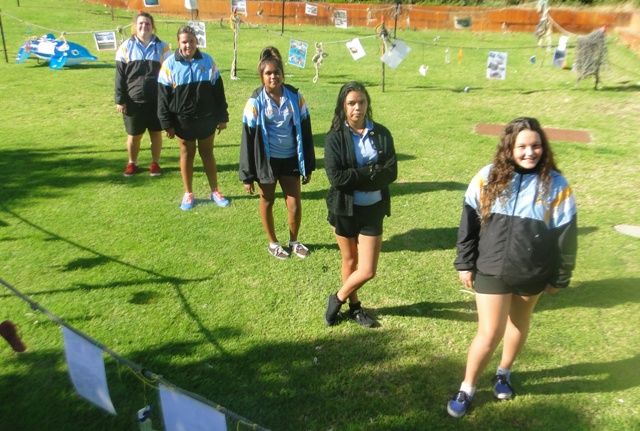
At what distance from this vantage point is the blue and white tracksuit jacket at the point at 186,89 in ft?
18.0

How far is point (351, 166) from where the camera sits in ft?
12.0

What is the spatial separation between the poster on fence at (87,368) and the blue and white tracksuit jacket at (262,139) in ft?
7.20

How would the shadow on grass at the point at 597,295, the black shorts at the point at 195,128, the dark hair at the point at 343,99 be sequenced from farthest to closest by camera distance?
the black shorts at the point at 195,128 → the shadow on grass at the point at 597,295 → the dark hair at the point at 343,99

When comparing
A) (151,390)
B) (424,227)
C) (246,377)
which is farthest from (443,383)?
(424,227)

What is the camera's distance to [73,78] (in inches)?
530

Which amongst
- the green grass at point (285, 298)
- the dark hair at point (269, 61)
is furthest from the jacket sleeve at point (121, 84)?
the dark hair at point (269, 61)

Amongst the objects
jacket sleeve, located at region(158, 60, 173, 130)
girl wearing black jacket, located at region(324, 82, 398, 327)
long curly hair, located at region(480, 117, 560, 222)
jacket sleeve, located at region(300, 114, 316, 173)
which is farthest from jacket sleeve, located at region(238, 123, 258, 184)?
long curly hair, located at region(480, 117, 560, 222)

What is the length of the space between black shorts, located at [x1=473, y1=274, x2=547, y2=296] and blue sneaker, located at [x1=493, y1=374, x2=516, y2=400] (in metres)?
0.68

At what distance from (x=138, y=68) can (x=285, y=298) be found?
3.42 m

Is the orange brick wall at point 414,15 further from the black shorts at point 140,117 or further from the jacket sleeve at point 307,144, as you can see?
the jacket sleeve at point 307,144

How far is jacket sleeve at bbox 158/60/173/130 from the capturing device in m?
5.52

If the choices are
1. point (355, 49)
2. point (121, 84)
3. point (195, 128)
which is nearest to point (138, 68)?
point (121, 84)

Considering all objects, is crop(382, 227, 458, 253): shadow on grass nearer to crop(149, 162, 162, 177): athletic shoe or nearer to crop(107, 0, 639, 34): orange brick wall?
crop(149, 162, 162, 177): athletic shoe

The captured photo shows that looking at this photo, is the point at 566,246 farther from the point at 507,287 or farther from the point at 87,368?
the point at 87,368
